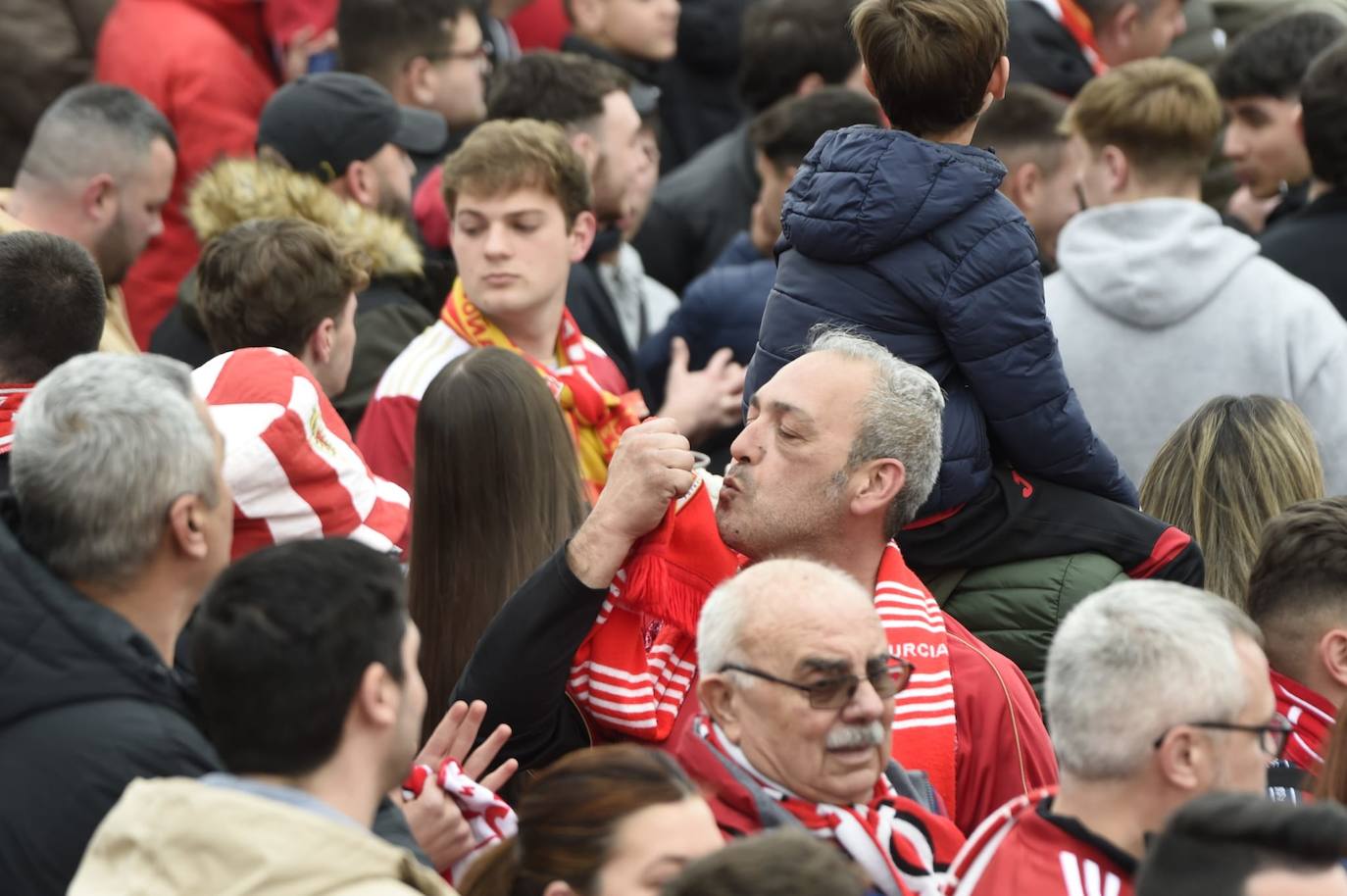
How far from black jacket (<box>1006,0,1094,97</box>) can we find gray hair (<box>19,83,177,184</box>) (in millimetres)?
3702

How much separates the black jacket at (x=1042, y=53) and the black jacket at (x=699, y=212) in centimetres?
122

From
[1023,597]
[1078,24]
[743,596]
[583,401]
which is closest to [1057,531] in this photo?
[1023,597]

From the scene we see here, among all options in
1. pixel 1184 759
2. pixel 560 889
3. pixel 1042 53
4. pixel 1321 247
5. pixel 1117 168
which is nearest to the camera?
pixel 560 889

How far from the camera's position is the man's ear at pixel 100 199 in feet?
21.1

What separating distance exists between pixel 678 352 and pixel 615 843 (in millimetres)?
3743

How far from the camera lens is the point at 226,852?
2.89 metres

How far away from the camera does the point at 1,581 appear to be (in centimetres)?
345

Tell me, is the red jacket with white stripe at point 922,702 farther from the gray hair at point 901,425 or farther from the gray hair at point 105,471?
the gray hair at point 105,471

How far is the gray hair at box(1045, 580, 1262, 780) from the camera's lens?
3.37 metres

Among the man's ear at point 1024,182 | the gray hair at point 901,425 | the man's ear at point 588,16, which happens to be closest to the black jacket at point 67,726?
the gray hair at point 901,425

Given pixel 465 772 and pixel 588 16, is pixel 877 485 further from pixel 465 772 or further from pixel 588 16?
→ pixel 588 16

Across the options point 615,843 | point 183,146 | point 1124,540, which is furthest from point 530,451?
point 183,146

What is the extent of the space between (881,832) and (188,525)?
128cm

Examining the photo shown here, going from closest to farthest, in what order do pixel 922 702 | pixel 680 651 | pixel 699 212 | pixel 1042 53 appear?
pixel 922 702 < pixel 680 651 < pixel 699 212 < pixel 1042 53
